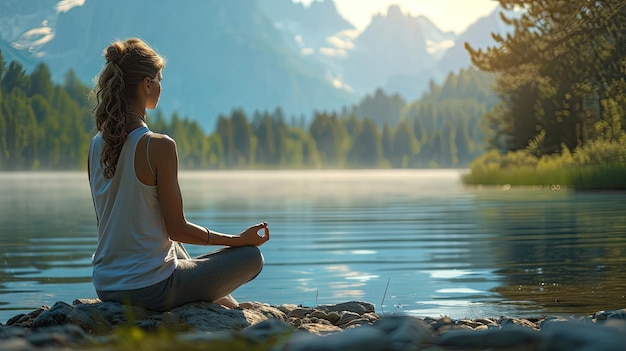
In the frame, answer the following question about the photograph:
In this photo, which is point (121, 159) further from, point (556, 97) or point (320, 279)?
point (556, 97)

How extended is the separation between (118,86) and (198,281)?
3.18 ft

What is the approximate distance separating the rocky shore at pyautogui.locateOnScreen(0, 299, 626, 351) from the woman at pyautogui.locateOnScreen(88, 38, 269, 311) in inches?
5.0

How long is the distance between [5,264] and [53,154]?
74771 mm

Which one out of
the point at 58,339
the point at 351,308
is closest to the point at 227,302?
the point at 351,308

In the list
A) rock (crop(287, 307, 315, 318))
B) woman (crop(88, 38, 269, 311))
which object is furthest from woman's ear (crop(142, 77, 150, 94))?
rock (crop(287, 307, 315, 318))

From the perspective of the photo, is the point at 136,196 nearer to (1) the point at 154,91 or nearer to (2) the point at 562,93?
(1) the point at 154,91

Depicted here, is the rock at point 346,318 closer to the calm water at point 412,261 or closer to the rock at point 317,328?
the rock at point 317,328

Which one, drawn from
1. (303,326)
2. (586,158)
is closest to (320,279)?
(303,326)

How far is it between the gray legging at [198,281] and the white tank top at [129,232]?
46mm

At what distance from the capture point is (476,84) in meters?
184

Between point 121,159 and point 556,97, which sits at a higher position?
point 556,97

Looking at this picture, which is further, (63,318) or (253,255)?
(253,255)

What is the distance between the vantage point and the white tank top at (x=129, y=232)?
4.26 metres

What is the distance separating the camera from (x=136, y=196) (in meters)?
4.26
